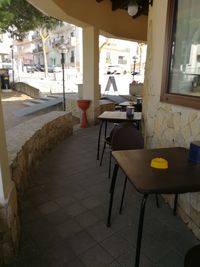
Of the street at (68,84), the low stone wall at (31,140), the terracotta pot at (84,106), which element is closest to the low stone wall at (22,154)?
the low stone wall at (31,140)

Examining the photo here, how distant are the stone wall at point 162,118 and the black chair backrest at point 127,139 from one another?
263 millimetres

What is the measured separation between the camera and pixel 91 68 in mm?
5184

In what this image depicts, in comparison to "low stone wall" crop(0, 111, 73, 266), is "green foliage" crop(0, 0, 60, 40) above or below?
above

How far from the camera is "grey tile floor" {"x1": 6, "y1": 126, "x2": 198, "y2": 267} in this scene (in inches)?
61.0

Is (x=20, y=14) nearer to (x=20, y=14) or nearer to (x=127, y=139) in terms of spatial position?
(x=20, y=14)

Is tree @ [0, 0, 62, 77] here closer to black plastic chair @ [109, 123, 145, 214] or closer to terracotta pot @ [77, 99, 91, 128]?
terracotta pot @ [77, 99, 91, 128]

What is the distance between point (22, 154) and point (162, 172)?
1.47 m

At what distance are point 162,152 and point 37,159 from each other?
188 cm

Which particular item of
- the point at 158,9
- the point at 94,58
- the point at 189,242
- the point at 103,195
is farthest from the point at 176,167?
the point at 94,58

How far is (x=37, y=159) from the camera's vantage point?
300 cm

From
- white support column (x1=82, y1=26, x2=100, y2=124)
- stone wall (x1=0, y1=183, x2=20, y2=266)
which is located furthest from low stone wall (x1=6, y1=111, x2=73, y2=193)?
white support column (x1=82, y1=26, x2=100, y2=124)

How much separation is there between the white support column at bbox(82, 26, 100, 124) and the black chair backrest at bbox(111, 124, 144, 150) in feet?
10.4

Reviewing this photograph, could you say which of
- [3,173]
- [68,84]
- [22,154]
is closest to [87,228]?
[3,173]

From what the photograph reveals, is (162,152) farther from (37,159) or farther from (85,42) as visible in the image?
(85,42)
